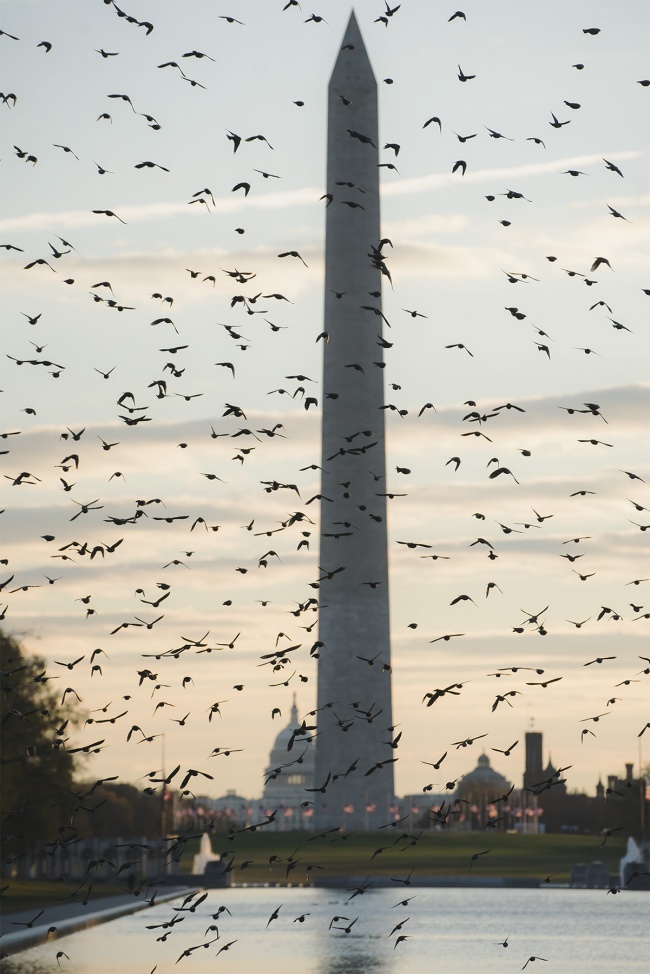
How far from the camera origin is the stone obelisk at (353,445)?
88.2 m

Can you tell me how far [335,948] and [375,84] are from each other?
167 feet

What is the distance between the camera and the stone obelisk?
88.2 meters

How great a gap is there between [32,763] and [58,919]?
25487 mm

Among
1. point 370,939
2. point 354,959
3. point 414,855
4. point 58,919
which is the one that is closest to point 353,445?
point 414,855

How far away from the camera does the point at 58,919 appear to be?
47.6 meters

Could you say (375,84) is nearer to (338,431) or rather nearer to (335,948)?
(338,431)

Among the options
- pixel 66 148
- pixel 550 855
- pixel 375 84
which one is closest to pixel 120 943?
pixel 66 148

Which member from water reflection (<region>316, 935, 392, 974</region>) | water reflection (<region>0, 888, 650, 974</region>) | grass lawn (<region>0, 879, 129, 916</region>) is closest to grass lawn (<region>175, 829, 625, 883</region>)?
grass lawn (<region>0, 879, 129, 916</region>)

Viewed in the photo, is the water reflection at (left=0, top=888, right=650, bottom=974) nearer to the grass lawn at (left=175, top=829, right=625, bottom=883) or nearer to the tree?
the tree

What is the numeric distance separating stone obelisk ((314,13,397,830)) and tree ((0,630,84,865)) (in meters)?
16.7

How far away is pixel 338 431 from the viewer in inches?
3524

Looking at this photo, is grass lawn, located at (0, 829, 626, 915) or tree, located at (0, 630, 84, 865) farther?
grass lawn, located at (0, 829, 626, 915)

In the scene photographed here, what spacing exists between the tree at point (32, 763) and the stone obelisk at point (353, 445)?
16699 mm

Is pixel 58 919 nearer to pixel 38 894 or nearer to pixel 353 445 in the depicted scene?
pixel 38 894
